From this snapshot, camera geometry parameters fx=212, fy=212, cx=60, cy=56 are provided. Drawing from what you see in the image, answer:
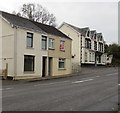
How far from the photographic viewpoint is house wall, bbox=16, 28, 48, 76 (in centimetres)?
2350

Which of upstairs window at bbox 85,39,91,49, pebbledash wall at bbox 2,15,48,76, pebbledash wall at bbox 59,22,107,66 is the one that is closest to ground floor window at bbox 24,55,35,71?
pebbledash wall at bbox 2,15,48,76

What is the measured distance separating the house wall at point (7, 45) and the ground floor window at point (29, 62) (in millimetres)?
1730

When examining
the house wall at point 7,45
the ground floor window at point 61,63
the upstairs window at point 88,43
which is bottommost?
the ground floor window at point 61,63

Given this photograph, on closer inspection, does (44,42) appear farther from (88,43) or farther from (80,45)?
(88,43)

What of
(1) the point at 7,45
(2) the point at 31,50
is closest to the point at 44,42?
(2) the point at 31,50

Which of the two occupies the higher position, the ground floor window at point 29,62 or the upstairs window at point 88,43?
the upstairs window at point 88,43

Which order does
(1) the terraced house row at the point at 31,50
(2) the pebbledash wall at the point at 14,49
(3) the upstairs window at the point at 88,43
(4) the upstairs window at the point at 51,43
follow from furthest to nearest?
(3) the upstairs window at the point at 88,43 → (4) the upstairs window at the point at 51,43 → (1) the terraced house row at the point at 31,50 → (2) the pebbledash wall at the point at 14,49

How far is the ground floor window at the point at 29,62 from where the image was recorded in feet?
80.5

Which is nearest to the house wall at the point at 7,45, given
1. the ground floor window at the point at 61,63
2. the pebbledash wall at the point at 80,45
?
the ground floor window at the point at 61,63

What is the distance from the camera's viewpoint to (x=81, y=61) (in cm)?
4600

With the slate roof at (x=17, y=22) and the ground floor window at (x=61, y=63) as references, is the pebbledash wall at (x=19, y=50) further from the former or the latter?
the ground floor window at (x=61, y=63)

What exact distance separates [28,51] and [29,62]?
4.46 ft

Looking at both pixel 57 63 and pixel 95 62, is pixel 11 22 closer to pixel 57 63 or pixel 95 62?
pixel 57 63

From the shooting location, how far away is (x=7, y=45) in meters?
24.2
